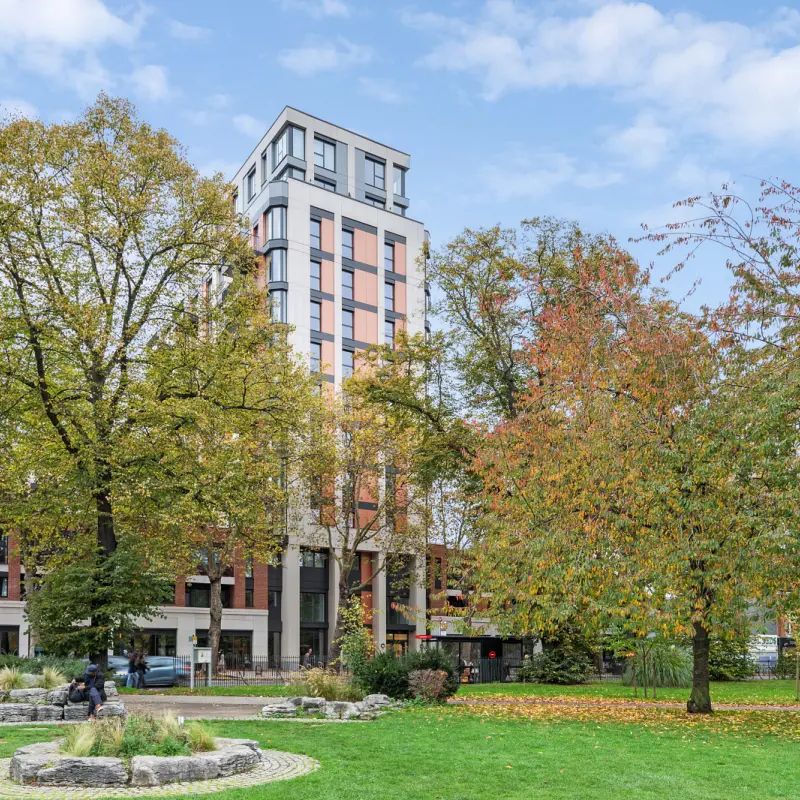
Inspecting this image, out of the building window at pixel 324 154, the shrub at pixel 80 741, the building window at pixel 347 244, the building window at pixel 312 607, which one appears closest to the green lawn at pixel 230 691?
the shrub at pixel 80 741

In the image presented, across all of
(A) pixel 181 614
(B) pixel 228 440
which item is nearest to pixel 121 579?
(B) pixel 228 440

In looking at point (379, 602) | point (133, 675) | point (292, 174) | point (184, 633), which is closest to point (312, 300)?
point (292, 174)

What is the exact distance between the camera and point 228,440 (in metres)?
39.8

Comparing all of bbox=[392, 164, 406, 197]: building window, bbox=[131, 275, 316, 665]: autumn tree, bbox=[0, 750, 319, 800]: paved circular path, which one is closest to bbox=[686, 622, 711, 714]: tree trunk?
bbox=[0, 750, 319, 800]: paved circular path

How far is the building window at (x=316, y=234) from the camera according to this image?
70.4 meters

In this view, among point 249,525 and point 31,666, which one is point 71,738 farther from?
point 249,525

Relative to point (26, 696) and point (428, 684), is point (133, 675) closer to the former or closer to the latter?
point (26, 696)

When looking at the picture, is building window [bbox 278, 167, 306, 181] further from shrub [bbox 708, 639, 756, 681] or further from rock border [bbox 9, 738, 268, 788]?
rock border [bbox 9, 738, 268, 788]

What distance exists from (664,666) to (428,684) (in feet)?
37.8

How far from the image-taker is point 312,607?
67812 millimetres

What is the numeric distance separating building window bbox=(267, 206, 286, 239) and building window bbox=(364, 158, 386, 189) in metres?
11.8

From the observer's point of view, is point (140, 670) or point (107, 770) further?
point (140, 670)

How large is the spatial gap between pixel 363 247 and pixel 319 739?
2322 inches

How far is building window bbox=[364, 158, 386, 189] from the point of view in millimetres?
78500
